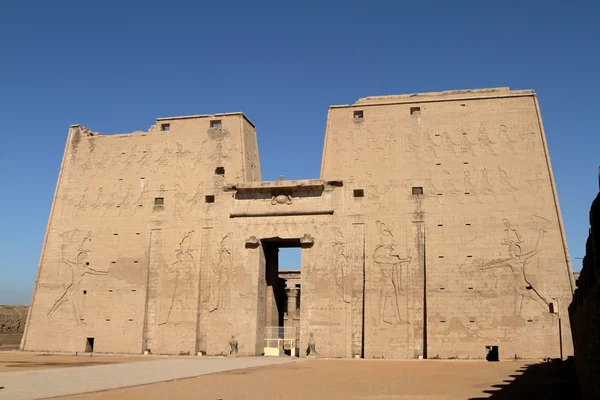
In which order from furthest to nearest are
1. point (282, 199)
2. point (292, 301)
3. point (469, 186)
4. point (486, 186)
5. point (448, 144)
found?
point (292, 301) < point (282, 199) < point (448, 144) < point (469, 186) < point (486, 186)

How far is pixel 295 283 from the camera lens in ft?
110

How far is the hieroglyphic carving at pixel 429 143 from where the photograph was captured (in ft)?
76.5

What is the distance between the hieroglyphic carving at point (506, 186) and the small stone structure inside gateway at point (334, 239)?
5 centimetres

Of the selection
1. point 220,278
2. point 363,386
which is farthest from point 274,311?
point 363,386

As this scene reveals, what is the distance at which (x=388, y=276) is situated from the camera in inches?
880

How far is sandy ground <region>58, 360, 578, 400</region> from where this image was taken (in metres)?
9.67

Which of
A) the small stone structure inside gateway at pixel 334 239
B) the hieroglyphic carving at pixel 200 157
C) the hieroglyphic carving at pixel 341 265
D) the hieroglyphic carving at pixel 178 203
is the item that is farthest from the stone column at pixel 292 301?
the hieroglyphic carving at pixel 200 157

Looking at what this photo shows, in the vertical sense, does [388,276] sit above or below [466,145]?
below

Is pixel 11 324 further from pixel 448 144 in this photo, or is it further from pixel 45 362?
pixel 448 144

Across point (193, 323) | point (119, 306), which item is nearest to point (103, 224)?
point (119, 306)

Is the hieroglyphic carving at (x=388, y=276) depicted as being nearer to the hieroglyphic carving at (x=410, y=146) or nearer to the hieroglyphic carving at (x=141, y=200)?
the hieroglyphic carving at (x=410, y=146)

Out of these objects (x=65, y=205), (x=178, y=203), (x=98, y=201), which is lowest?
(x=178, y=203)

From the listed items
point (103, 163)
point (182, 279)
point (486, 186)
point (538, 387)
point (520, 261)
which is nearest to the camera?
point (538, 387)

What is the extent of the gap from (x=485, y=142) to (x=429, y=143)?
2.04 m
